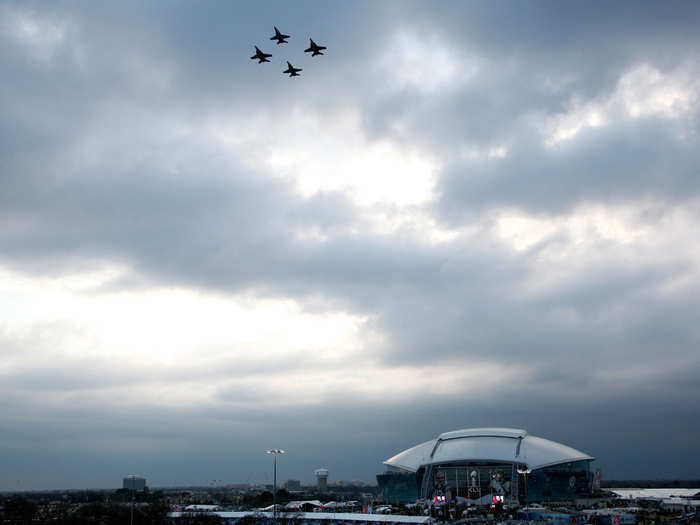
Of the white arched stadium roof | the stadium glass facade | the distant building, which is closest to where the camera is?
the distant building

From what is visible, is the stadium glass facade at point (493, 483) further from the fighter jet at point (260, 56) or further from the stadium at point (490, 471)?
the fighter jet at point (260, 56)

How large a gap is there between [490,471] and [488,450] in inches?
172

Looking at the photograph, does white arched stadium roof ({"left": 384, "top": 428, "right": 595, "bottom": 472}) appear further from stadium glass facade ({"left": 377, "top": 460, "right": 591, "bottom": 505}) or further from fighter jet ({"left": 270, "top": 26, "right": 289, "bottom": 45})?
fighter jet ({"left": 270, "top": 26, "right": 289, "bottom": 45})

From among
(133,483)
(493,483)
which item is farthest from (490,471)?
(133,483)

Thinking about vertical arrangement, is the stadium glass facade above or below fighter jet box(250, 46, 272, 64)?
below

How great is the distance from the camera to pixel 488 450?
4973 inches

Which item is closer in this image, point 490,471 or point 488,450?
point 490,471

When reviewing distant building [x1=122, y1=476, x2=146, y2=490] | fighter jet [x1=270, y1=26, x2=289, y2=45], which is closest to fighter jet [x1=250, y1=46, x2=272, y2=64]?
fighter jet [x1=270, y1=26, x2=289, y2=45]

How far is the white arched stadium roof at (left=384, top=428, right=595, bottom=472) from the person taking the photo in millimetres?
123125

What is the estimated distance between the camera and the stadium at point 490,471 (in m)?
120

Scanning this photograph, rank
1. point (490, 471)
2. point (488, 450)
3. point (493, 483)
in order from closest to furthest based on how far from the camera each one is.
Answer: point (493, 483) < point (490, 471) < point (488, 450)

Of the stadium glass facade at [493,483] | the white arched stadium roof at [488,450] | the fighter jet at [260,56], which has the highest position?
the fighter jet at [260,56]

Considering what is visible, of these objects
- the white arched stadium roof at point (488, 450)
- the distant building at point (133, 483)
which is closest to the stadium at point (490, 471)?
the white arched stadium roof at point (488, 450)

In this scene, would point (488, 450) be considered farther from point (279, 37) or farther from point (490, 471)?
point (279, 37)
